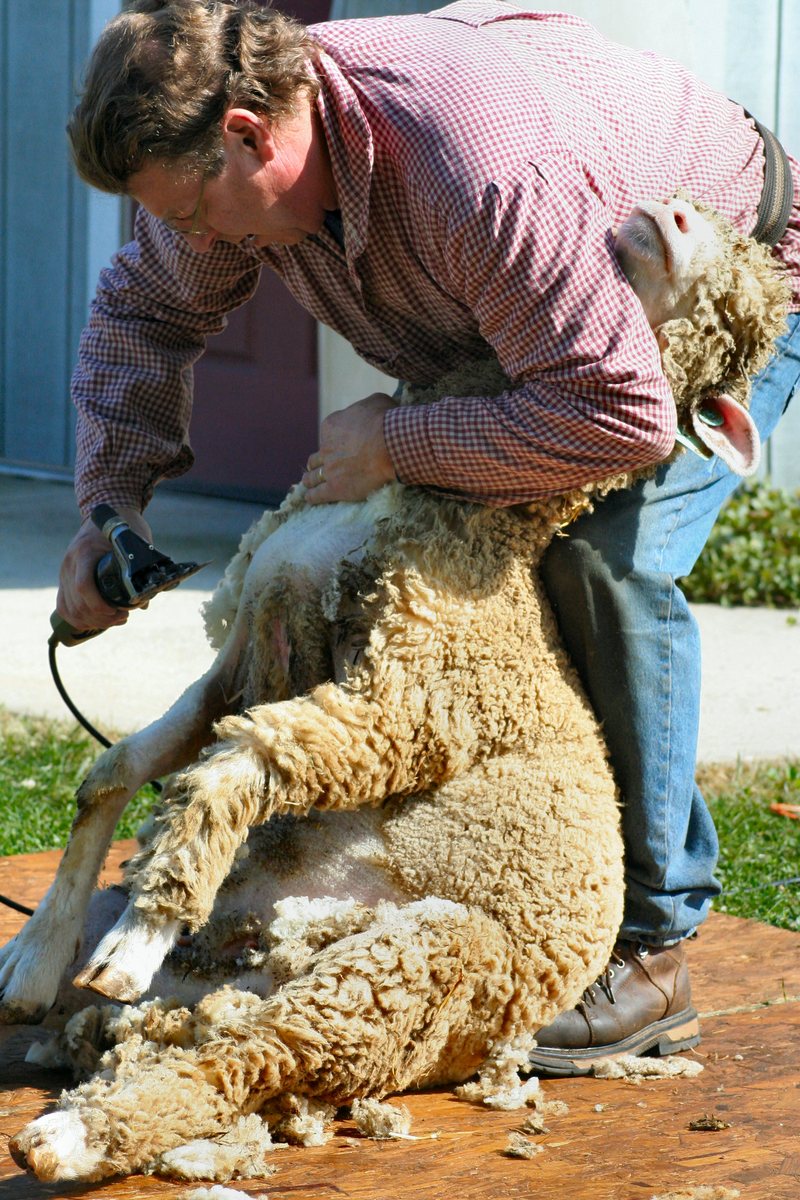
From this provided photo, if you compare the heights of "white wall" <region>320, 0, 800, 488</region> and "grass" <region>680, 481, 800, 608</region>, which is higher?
"white wall" <region>320, 0, 800, 488</region>

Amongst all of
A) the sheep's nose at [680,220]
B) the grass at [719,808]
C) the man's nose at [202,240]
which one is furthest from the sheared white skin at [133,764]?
the grass at [719,808]

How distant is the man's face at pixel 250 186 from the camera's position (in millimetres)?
2420

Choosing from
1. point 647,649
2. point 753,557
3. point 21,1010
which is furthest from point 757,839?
point 753,557

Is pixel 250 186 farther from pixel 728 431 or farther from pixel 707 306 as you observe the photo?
pixel 728 431

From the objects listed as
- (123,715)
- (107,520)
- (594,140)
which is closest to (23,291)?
(123,715)

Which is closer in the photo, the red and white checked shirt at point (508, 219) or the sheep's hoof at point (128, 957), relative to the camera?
the sheep's hoof at point (128, 957)

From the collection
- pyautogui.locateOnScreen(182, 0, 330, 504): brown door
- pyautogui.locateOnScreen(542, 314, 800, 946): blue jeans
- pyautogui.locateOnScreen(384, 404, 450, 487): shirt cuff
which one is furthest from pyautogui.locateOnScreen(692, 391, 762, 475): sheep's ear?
pyautogui.locateOnScreen(182, 0, 330, 504): brown door

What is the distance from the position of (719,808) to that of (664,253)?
8.09 feet

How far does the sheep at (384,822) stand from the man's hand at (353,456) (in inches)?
1.2

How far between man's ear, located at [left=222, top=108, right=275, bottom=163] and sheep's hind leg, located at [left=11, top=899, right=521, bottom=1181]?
1.25m

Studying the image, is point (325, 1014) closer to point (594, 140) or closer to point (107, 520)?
point (107, 520)

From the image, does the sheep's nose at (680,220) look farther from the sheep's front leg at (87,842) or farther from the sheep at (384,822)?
the sheep's front leg at (87,842)

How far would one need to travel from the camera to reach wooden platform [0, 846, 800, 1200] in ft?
6.88

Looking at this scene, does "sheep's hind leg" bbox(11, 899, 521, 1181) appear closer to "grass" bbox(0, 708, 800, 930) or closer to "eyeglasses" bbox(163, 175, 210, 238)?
"eyeglasses" bbox(163, 175, 210, 238)
